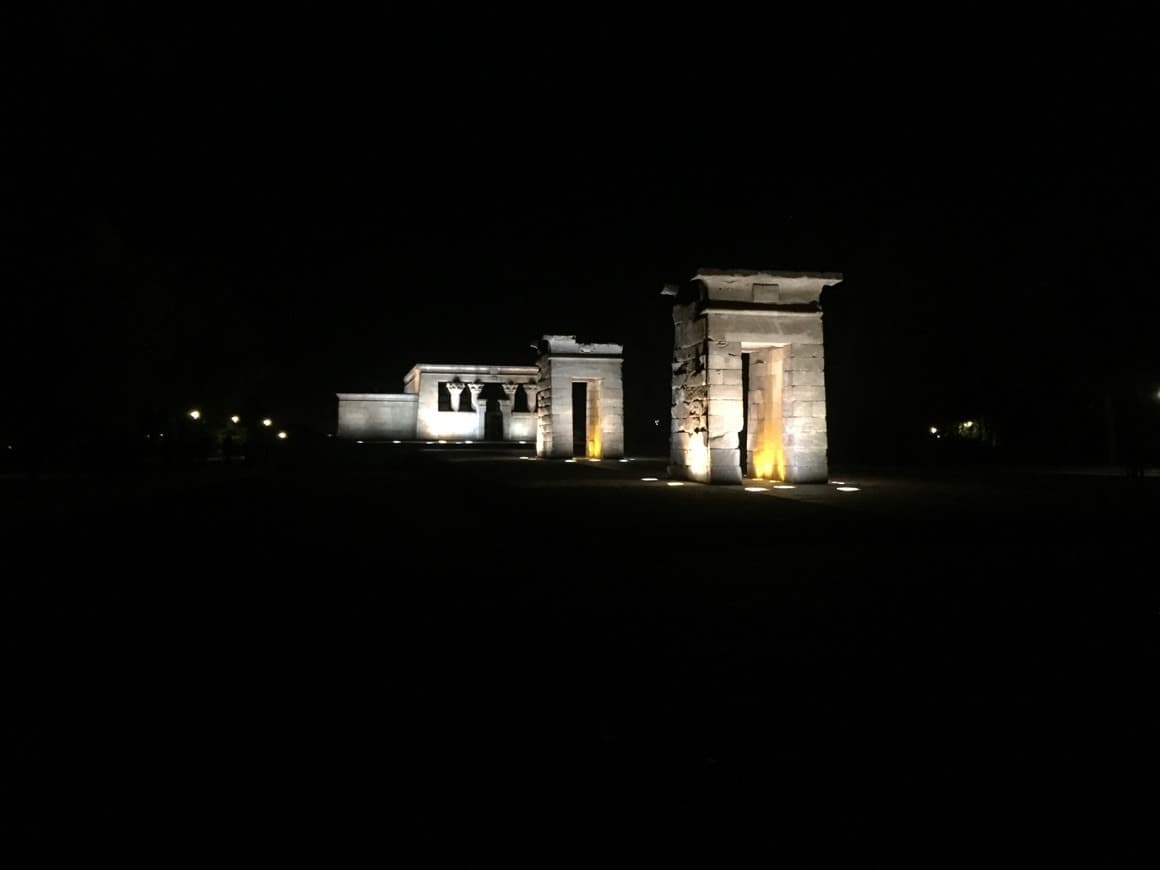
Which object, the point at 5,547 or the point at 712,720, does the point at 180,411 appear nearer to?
the point at 5,547

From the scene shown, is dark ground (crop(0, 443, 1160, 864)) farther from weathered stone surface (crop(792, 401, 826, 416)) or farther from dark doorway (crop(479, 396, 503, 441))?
dark doorway (crop(479, 396, 503, 441))

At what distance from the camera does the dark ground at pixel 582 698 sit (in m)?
2.61

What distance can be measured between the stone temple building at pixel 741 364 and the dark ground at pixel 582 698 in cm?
838

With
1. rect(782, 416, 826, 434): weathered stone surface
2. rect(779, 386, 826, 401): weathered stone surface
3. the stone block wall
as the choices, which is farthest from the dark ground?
the stone block wall

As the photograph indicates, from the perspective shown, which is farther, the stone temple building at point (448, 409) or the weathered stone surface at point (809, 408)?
the stone temple building at point (448, 409)

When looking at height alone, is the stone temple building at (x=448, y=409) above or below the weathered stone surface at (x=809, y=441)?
above

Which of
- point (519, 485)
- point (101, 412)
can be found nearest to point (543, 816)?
point (519, 485)

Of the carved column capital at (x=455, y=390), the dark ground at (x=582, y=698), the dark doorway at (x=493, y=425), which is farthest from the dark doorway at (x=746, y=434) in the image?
the carved column capital at (x=455, y=390)

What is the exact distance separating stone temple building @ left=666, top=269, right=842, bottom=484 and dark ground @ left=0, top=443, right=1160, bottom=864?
27.5ft

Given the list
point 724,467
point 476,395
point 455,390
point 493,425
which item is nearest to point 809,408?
point 724,467

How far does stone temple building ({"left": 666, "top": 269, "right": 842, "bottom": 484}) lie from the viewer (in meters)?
16.0

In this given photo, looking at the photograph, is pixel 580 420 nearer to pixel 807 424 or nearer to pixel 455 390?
pixel 455 390

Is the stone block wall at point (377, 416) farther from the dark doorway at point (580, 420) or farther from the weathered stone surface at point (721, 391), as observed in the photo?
the weathered stone surface at point (721, 391)

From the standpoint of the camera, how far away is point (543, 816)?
2.67 meters
